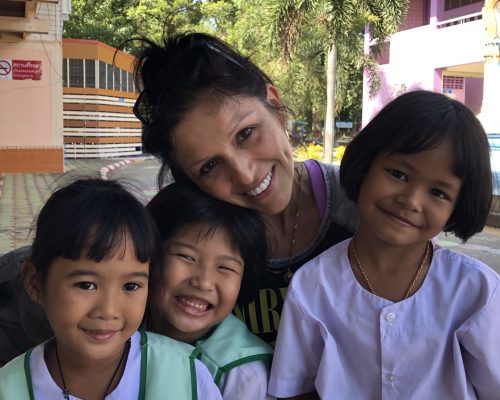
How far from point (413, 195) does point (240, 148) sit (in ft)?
1.77

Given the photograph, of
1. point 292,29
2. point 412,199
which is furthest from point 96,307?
point 292,29

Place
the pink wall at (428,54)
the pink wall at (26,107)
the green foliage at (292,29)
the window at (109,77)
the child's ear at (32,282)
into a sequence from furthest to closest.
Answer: the window at (109,77), the pink wall at (428,54), the green foliage at (292,29), the pink wall at (26,107), the child's ear at (32,282)

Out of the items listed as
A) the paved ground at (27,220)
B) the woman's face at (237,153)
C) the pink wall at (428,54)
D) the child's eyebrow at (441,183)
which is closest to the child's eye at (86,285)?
the woman's face at (237,153)

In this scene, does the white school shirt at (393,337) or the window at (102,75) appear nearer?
the white school shirt at (393,337)

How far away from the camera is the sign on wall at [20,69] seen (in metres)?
12.5

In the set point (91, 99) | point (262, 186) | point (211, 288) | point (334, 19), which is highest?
point (334, 19)

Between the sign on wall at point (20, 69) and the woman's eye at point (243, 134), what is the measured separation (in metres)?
12.0

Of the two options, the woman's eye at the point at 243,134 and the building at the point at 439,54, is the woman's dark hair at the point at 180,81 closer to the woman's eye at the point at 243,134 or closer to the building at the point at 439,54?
the woman's eye at the point at 243,134

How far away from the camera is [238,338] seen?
1.73 m

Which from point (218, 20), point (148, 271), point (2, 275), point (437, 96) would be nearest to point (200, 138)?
point (148, 271)

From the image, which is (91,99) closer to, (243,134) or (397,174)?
(243,134)

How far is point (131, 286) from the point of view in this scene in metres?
1.49

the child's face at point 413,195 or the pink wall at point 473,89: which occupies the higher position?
the pink wall at point 473,89

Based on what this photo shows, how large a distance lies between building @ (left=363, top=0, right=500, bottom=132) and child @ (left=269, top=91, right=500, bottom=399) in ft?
50.7
